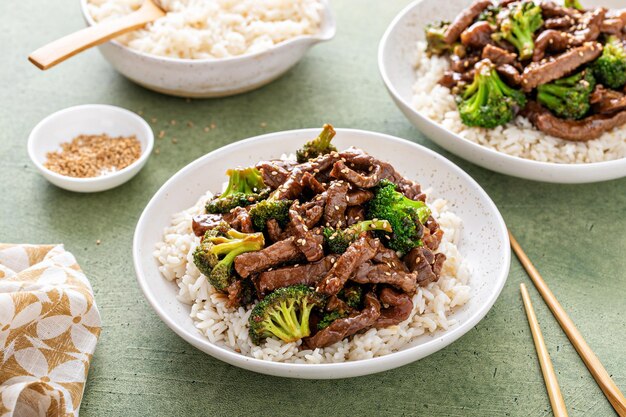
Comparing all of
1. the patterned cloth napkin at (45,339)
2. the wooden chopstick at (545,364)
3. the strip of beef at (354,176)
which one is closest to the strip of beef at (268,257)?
the strip of beef at (354,176)

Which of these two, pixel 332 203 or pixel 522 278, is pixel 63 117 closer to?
pixel 332 203

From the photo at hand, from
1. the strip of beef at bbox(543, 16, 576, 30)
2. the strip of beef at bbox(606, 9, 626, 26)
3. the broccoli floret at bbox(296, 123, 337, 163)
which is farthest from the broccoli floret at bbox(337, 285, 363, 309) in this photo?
the strip of beef at bbox(606, 9, 626, 26)

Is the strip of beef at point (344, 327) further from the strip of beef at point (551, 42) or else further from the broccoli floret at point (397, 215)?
the strip of beef at point (551, 42)

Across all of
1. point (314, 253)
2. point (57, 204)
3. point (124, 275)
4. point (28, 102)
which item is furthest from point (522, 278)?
point (28, 102)

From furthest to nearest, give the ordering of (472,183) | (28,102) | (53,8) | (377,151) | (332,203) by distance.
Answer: (53,8), (28,102), (377,151), (472,183), (332,203)

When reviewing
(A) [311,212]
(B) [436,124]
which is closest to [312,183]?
(A) [311,212]
